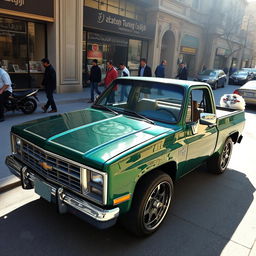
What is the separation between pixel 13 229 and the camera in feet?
9.66

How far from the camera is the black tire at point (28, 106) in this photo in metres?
7.96

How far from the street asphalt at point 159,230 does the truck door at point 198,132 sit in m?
0.65

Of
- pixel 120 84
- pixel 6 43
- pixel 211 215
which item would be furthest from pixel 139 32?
pixel 211 215

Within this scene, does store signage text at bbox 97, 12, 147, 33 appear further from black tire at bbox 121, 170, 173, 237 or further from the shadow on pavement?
black tire at bbox 121, 170, 173, 237

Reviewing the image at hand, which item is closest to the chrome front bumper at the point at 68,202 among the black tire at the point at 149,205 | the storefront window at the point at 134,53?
the black tire at the point at 149,205

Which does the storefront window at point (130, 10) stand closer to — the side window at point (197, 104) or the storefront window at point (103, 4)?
the storefront window at point (103, 4)

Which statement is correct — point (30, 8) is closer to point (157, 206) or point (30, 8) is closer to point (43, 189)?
point (43, 189)

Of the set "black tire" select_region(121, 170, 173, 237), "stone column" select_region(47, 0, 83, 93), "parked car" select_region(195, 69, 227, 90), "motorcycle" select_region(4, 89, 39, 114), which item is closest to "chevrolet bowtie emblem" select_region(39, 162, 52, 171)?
"black tire" select_region(121, 170, 173, 237)

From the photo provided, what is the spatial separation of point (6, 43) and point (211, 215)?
11053 mm

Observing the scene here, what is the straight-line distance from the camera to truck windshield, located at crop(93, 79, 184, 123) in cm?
341

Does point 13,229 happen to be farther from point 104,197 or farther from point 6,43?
point 6,43

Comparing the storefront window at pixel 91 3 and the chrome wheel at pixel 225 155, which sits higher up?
the storefront window at pixel 91 3

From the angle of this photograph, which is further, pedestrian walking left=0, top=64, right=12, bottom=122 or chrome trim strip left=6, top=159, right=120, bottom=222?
pedestrian walking left=0, top=64, right=12, bottom=122

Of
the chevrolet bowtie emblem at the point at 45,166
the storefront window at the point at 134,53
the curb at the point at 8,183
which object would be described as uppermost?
the storefront window at the point at 134,53
